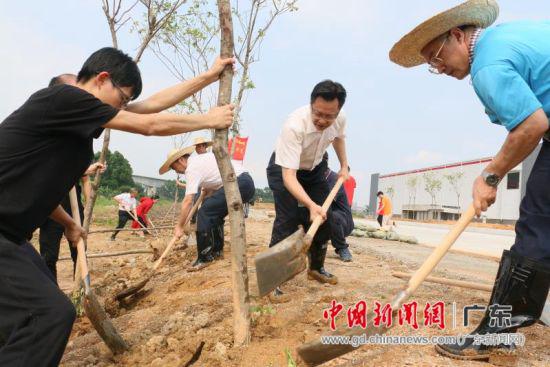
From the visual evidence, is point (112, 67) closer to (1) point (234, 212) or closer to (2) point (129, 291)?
(1) point (234, 212)

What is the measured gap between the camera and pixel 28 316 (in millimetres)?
1772

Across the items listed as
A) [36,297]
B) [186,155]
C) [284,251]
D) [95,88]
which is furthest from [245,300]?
[186,155]

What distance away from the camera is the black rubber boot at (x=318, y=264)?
3.88 metres

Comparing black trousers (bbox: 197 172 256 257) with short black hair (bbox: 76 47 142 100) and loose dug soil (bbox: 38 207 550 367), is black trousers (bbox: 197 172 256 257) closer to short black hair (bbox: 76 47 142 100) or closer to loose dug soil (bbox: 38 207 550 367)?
loose dug soil (bbox: 38 207 550 367)

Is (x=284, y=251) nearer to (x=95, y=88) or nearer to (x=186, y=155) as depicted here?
(x=95, y=88)

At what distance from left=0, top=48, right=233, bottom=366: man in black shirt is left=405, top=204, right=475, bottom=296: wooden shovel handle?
4.29 feet

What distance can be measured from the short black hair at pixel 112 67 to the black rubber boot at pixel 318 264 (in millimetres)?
2252

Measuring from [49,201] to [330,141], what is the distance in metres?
2.26

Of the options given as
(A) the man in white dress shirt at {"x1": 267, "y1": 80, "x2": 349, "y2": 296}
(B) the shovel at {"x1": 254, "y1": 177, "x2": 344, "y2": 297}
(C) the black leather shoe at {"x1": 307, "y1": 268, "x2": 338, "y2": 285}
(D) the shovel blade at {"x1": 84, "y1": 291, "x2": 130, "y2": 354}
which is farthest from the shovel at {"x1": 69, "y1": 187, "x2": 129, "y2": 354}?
(C) the black leather shoe at {"x1": 307, "y1": 268, "x2": 338, "y2": 285}

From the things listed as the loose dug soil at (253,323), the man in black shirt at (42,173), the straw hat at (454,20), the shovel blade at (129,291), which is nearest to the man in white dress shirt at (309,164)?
the loose dug soil at (253,323)

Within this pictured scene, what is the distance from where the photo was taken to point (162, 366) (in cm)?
251

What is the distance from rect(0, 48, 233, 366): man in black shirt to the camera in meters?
1.77

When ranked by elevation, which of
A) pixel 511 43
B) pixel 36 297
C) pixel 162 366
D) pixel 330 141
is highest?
pixel 511 43

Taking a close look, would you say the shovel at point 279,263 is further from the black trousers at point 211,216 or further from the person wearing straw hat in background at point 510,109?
the black trousers at point 211,216
